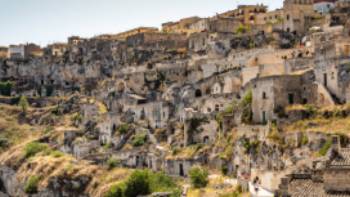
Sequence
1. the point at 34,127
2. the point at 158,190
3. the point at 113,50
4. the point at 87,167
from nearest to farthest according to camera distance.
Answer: the point at 158,190 < the point at 87,167 < the point at 34,127 < the point at 113,50

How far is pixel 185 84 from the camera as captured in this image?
59.9 metres

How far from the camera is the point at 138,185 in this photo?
4734 centimetres

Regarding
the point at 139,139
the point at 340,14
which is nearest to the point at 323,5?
the point at 340,14

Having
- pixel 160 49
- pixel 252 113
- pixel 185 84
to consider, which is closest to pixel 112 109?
pixel 185 84

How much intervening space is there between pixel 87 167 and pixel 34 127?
62.8 ft

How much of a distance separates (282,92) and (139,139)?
17.8 m

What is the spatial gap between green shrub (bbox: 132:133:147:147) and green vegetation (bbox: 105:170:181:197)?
21.3 feet

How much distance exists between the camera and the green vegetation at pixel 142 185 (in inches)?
1834

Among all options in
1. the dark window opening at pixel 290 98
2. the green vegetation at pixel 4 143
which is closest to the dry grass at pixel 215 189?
the dark window opening at pixel 290 98

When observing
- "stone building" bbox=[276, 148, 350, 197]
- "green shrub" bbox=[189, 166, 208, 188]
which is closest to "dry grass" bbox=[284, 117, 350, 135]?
"green shrub" bbox=[189, 166, 208, 188]

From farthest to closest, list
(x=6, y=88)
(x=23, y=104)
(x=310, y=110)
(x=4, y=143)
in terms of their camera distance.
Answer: (x=6, y=88) → (x=23, y=104) → (x=4, y=143) → (x=310, y=110)

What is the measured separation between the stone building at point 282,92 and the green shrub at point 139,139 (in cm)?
1578

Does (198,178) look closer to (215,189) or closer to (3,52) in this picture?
(215,189)

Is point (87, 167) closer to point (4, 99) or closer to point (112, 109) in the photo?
point (112, 109)
